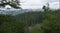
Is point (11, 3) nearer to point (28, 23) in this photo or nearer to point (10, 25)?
point (10, 25)

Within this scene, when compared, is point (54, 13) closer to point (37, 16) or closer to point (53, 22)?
point (37, 16)

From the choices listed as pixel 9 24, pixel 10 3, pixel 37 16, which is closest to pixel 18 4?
pixel 10 3

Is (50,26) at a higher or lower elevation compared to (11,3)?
lower

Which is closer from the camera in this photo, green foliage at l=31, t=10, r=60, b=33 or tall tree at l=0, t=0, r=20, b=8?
tall tree at l=0, t=0, r=20, b=8

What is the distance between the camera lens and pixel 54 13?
17609mm

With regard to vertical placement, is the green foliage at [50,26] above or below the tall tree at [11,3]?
below

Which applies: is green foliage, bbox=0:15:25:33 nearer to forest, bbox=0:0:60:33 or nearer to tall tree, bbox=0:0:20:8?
forest, bbox=0:0:60:33

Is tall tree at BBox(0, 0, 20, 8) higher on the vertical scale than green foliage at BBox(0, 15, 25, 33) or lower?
higher

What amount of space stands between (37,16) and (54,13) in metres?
1.27

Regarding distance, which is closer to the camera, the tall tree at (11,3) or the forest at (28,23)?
the tall tree at (11,3)

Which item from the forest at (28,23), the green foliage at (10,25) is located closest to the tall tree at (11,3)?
the forest at (28,23)

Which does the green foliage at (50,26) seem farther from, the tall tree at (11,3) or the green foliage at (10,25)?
the tall tree at (11,3)

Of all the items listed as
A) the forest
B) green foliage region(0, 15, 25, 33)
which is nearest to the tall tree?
the forest

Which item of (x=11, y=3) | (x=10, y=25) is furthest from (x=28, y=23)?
(x=11, y=3)
